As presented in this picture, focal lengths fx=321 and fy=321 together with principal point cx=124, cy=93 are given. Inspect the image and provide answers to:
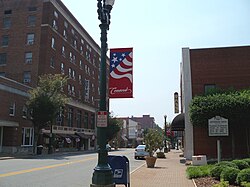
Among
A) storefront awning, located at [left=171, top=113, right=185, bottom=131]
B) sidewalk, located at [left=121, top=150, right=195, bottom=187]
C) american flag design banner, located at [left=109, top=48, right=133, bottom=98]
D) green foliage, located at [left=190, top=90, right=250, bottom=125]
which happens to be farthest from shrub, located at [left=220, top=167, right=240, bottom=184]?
storefront awning, located at [left=171, top=113, right=185, bottom=131]

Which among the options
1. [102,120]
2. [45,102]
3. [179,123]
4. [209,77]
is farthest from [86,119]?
[102,120]

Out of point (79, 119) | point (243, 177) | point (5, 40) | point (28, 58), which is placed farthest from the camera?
point (79, 119)

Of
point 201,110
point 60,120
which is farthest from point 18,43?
point 201,110

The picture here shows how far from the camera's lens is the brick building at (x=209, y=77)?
25.4 m

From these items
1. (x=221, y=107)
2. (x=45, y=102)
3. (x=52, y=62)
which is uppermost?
(x=52, y=62)

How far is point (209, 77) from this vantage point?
86.9 feet

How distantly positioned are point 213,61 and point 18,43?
3346 cm

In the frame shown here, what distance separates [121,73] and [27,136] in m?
35.5

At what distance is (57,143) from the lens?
5141cm

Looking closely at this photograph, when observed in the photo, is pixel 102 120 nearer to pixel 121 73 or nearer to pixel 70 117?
pixel 121 73

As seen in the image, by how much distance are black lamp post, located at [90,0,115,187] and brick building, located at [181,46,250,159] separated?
18.3 metres

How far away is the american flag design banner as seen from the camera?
30.4 feet

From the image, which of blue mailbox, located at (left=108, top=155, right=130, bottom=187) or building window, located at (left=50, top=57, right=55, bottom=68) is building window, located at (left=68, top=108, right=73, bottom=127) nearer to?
building window, located at (left=50, top=57, right=55, bottom=68)

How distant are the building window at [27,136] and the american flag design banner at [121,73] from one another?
34492 mm
